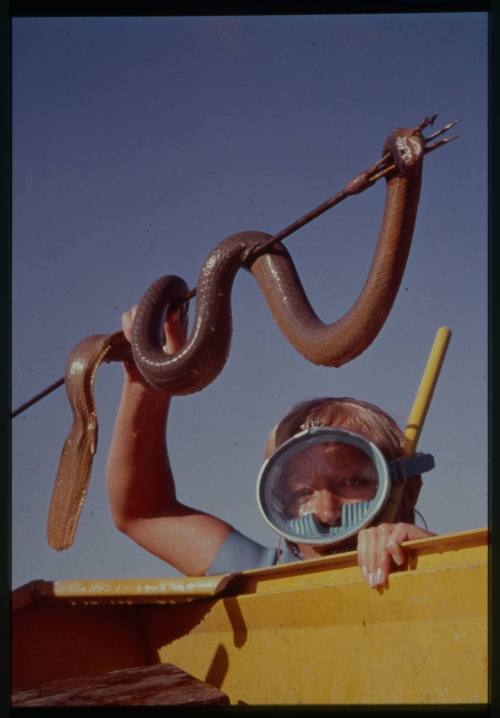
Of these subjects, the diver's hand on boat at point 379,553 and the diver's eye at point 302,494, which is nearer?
the diver's hand on boat at point 379,553

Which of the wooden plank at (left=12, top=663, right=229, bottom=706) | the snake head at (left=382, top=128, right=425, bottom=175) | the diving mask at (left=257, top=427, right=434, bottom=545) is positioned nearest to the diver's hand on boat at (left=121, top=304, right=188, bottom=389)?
the diving mask at (left=257, top=427, right=434, bottom=545)

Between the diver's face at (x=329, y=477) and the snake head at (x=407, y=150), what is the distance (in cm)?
98

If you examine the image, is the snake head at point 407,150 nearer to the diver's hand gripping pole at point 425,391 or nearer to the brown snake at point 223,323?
the brown snake at point 223,323

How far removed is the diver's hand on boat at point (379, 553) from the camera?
3.08m

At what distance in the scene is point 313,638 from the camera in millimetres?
3377

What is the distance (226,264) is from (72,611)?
1.27 m

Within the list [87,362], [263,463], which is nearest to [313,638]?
[263,463]

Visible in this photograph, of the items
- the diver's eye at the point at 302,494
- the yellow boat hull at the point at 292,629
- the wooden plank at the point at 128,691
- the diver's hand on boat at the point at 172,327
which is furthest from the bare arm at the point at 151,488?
the wooden plank at the point at 128,691

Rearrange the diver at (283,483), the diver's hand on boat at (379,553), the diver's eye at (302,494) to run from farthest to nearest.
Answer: the diver's eye at (302,494) → the diver at (283,483) → the diver's hand on boat at (379,553)

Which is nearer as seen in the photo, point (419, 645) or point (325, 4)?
point (419, 645)

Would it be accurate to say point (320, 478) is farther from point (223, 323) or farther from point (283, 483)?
point (223, 323)

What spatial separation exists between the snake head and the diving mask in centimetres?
88

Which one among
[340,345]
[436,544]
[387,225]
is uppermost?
[387,225]

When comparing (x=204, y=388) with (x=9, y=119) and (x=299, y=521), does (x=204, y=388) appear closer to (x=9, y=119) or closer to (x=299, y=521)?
(x=299, y=521)
